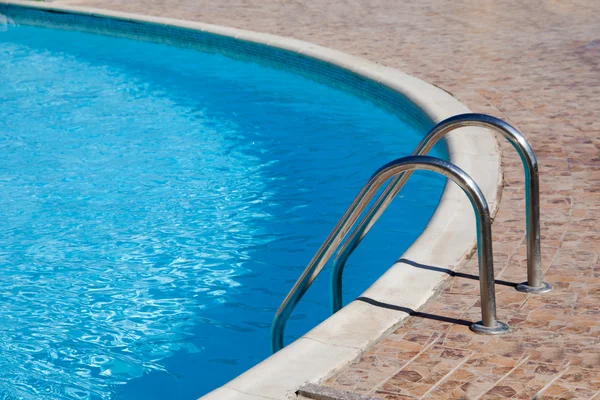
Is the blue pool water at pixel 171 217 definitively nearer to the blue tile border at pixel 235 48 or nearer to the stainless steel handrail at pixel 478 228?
the blue tile border at pixel 235 48

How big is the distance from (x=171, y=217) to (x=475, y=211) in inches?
136

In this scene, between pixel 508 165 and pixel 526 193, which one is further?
pixel 508 165

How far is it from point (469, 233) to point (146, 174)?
3.58m

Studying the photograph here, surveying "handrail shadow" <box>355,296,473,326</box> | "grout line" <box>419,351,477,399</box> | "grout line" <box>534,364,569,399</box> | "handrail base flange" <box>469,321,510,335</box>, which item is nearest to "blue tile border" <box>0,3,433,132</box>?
"handrail shadow" <box>355,296,473,326</box>

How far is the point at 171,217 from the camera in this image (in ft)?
21.4

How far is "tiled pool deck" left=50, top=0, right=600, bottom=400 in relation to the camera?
3344 millimetres

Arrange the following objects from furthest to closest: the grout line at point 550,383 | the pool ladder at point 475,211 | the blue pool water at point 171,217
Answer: the blue pool water at point 171,217 → the pool ladder at point 475,211 → the grout line at point 550,383

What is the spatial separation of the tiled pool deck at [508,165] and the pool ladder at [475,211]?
0.13 metres

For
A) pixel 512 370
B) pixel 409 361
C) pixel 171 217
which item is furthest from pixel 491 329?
pixel 171 217

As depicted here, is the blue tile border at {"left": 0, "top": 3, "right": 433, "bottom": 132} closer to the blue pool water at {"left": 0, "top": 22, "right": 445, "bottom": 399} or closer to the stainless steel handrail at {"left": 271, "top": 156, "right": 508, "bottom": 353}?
the blue pool water at {"left": 0, "top": 22, "right": 445, "bottom": 399}

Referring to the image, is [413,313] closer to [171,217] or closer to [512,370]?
[512,370]

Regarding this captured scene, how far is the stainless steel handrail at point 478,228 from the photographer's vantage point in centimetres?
336

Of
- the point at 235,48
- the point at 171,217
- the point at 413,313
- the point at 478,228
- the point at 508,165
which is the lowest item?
the point at 171,217

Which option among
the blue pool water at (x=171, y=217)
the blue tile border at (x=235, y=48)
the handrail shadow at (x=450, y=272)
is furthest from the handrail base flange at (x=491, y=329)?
the blue tile border at (x=235, y=48)
